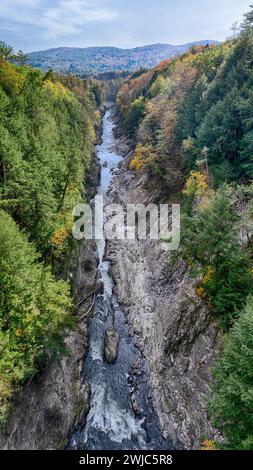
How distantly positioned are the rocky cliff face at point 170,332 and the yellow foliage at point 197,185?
25.2ft

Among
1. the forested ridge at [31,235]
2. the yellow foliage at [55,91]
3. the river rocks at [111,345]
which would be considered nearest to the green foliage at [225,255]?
the river rocks at [111,345]

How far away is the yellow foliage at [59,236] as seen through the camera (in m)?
30.4

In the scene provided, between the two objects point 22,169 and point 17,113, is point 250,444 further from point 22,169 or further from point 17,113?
point 17,113

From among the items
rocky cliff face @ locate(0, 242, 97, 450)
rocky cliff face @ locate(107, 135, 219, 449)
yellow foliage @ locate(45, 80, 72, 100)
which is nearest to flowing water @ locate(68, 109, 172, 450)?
rocky cliff face @ locate(107, 135, 219, 449)

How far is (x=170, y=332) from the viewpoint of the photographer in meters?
29.2

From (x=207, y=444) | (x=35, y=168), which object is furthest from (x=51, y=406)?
(x=35, y=168)

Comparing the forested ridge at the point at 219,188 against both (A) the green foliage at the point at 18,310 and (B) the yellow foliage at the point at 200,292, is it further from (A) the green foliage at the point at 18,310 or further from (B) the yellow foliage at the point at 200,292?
(A) the green foliage at the point at 18,310

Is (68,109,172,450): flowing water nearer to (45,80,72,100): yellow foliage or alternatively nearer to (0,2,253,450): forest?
(0,2,253,450): forest

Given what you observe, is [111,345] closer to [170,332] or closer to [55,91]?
[170,332]

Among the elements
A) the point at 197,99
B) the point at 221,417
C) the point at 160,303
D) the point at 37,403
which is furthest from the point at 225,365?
the point at 197,99

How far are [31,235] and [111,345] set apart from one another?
13276 millimetres

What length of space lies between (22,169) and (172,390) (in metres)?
23.2
